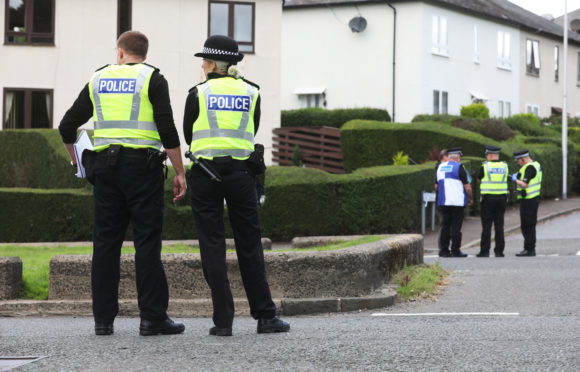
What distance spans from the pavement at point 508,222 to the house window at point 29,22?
13813mm

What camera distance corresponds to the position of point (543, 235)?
69.4ft

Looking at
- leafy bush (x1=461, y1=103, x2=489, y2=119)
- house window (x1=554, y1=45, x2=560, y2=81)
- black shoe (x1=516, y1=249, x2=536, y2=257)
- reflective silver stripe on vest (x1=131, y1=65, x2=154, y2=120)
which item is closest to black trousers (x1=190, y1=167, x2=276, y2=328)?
reflective silver stripe on vest (x1=131, y1=65, x2=154, y2=120)

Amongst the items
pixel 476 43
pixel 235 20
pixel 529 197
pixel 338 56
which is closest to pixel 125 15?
pixel 235 20

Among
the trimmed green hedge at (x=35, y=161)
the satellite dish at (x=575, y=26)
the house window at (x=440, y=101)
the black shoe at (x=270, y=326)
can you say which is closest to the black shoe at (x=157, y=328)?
the black shoe at (x=270, y=326)

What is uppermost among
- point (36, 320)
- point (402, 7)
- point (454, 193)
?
point (402, 7)

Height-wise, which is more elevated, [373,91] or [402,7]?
[402,7]

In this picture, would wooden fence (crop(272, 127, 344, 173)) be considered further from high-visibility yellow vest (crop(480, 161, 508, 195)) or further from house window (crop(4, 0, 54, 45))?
high-visibility yellow vest (crop(480, 161, 508, 195))

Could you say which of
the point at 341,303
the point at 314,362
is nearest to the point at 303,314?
the point at 341,303

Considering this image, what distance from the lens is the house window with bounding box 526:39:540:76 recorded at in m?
46.8

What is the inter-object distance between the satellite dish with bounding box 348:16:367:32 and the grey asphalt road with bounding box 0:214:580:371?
30.5m

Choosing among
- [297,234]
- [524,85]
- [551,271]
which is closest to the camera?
[551,271]

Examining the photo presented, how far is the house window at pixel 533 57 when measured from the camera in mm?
46844

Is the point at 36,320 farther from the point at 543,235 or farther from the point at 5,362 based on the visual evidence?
the point at 543,235

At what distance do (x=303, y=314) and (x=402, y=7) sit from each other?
31.0m
